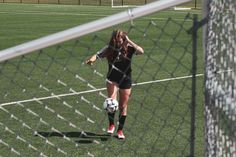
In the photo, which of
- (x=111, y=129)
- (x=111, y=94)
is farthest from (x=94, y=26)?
(x=111, y=129)

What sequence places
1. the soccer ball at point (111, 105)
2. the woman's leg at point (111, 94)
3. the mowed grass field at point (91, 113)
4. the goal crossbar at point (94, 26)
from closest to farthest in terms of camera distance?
the goal crossbar at point (94, 26) < the mowed grass field at point (91, 113) < the soccer ball at point (111, 105) < the woman's leg at point (111, 94)

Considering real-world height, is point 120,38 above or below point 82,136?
above

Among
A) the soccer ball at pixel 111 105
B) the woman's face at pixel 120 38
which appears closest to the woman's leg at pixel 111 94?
the soccer ball at pixel 111 105

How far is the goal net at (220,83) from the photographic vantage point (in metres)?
3.23

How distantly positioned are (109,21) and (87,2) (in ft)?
190

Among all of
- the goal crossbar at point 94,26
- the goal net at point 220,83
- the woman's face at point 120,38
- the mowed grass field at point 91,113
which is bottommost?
the mowed grass field at point 91,113

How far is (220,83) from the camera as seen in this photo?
3.31 metres

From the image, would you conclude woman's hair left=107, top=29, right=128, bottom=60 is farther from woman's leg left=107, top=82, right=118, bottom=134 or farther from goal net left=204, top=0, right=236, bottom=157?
goal net left=204, top=0, right=236, bottom=157

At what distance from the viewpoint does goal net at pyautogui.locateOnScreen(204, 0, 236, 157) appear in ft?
10.6

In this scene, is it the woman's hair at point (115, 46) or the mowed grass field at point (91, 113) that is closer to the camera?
the woman's hair at point (115, 46)

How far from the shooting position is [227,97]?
3285 millimetres

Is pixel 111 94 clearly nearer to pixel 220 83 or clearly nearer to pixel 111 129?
pixel 111 129

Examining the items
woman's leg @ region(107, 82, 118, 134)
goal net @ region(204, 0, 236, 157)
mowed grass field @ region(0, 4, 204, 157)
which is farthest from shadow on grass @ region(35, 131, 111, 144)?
goal net @ region(204, 0, 236, 157)

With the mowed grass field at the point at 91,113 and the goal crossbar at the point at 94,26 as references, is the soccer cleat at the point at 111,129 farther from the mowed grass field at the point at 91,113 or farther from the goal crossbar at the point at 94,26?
the goal crossbar at the point at 94,26
